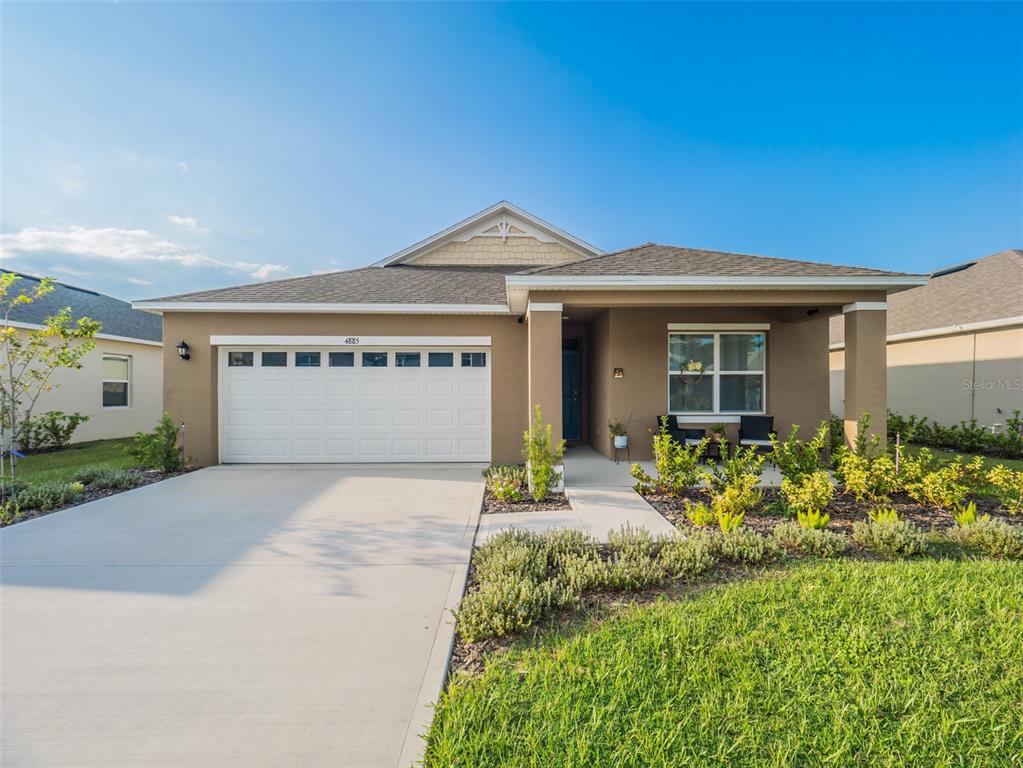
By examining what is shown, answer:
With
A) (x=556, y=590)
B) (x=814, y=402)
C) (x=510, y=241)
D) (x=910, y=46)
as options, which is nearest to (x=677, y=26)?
(x=910, y=46)

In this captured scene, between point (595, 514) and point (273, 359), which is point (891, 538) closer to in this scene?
point (595, 514)

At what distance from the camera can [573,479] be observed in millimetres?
7867

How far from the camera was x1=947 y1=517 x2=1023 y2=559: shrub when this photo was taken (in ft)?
14.7

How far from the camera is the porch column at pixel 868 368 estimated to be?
24.6ft

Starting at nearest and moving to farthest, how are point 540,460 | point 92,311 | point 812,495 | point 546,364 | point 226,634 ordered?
1. point 226,634
2. point 812,495
3. point 540,460
4. point 546,364
5. point 92,311

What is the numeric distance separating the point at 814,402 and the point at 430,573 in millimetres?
9161

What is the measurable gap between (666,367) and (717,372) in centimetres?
116

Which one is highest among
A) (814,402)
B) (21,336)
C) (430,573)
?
(21,336)

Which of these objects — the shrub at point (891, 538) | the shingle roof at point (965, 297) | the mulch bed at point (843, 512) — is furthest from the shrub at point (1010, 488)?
the shingle roof at point (965, 297)

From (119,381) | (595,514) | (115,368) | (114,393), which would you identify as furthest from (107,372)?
(595,514)

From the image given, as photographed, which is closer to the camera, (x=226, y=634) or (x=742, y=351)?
(x=226, y=634)

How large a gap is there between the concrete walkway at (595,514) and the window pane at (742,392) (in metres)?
3.37

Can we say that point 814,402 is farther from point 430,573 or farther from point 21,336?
point 21,336

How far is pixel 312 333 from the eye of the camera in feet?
31.9
